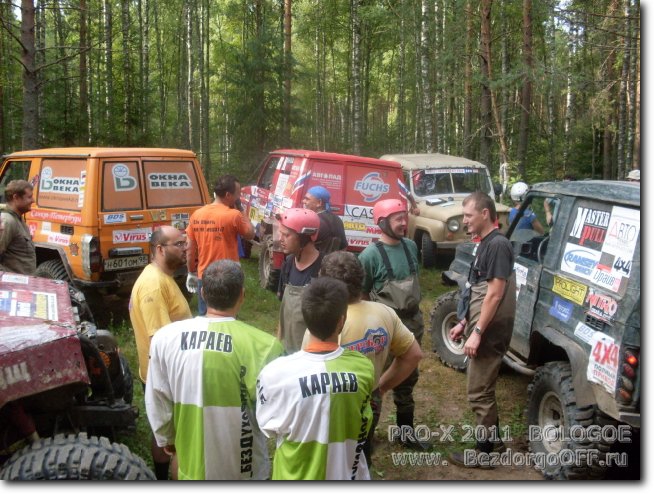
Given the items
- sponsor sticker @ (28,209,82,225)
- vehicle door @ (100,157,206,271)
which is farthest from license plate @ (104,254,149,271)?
sponsor sticker @ (28,209,82,225)

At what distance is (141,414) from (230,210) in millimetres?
1873

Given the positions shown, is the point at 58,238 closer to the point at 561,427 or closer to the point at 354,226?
the point at 354,226

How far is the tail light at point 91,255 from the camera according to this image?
20.4ft

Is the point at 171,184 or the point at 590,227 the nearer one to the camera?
the point at 590,227

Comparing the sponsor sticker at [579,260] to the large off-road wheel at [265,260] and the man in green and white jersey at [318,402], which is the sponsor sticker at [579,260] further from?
the large off-road wheel at [265,260]

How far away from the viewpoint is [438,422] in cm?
482

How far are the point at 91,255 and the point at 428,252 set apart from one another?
5465 mm

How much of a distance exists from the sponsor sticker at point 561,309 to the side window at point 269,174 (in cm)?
600

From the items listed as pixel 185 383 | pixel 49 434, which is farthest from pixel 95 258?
pixel 185 383

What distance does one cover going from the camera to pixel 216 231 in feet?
17.2

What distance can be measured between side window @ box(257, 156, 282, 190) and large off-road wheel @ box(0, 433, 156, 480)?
6.93 m

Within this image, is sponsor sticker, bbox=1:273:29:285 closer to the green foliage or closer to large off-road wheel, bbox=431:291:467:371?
large off-road wheel, bbox=431:291:467:371

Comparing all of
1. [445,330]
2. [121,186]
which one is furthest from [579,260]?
[121,186]

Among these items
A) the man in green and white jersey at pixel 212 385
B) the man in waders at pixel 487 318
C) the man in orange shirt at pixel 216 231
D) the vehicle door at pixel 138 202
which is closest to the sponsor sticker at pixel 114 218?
the vehicle door at pixel 138 202
